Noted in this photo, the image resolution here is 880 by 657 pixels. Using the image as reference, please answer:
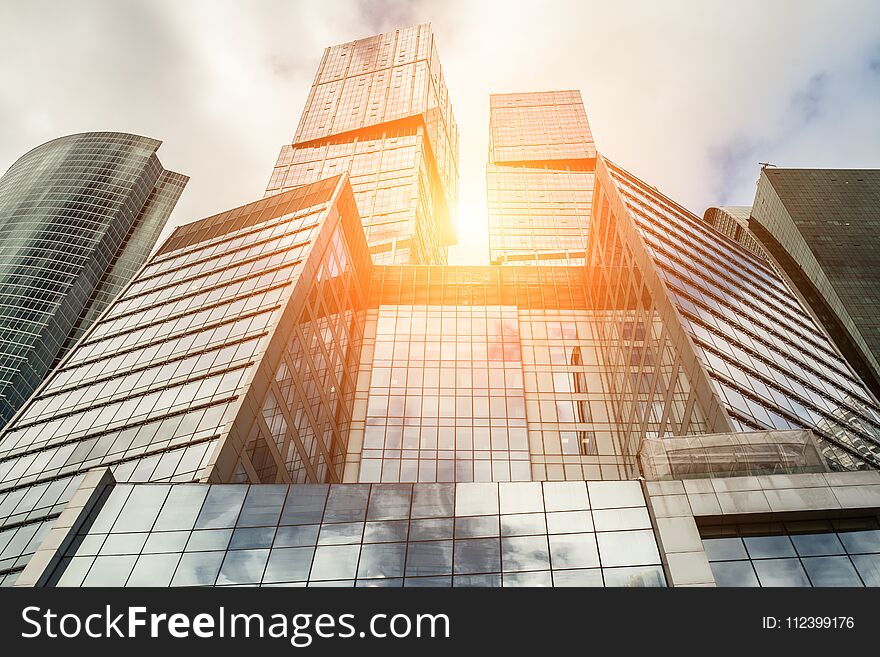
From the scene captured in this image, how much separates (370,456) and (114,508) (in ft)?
95.5

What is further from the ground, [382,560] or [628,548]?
[628,548]

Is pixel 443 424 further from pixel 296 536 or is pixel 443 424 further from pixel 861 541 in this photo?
pixel 861 541

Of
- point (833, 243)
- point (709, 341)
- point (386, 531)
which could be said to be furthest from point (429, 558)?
point (833, 243)

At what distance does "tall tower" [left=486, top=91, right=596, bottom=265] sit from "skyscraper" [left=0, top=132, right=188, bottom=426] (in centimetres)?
7913

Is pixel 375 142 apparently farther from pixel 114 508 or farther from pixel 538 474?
pixel 114 508

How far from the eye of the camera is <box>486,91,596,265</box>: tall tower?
126188mm

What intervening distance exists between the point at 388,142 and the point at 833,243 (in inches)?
3597

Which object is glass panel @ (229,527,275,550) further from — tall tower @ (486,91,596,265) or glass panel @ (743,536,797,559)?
tall tower @ (486,91,596,265)

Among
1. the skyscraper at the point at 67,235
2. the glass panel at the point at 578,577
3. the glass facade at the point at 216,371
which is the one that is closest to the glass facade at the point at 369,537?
the glass panel at the point at 578,577

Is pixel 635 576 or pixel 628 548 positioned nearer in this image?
pixel 635 576

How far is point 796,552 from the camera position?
27.4m

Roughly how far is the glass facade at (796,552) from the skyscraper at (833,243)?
3220 inches

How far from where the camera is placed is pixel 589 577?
90.8 ft

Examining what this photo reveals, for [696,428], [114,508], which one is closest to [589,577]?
[696,428]
